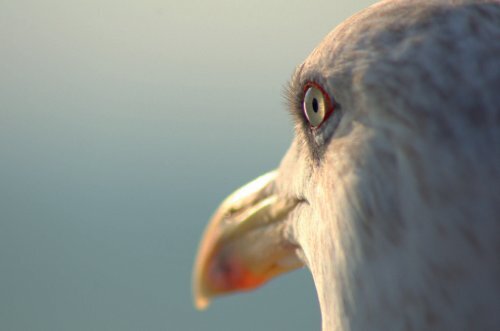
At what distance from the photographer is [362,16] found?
0.86 meters

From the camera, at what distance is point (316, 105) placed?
2.95 ft

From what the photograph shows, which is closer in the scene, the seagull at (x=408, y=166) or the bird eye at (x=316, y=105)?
the seagull at (x=408, y=166)

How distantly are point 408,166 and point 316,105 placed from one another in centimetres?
20

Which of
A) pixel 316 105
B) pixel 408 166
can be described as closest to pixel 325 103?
pixel 316 105

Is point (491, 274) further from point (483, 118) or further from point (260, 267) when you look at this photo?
point (260, 267)

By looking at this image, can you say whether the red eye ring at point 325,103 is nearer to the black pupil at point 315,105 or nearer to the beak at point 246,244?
the black pupil at point 315,105

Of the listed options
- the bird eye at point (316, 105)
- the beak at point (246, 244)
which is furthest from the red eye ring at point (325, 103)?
the beak at point (246, 244)

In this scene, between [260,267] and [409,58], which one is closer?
[409,58]

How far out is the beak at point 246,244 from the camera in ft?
3.76

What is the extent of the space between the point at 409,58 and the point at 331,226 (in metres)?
0.21

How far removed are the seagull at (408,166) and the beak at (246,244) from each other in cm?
23

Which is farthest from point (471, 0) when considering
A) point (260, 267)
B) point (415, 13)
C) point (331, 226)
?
point (260, 267)

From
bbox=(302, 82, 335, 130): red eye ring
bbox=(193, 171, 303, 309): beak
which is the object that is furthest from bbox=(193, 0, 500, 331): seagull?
bbox=(193, 171, 303, 309): beak

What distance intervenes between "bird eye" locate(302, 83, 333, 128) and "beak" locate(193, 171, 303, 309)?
199mm
